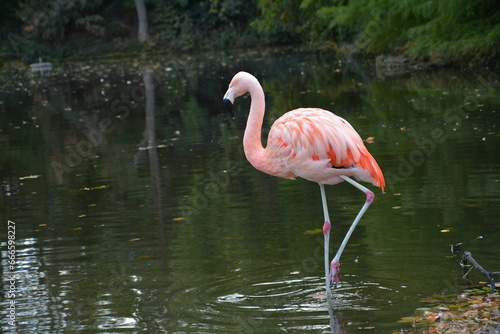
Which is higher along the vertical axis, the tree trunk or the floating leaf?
the tree trunk

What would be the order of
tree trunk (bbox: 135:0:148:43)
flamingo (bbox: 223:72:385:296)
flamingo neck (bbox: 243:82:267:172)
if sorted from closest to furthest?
flamingo (bbox: 223:72:385:296), flamingo neck (bbox: 243:82:267:172), tree trunk (bbox: 135:0:148:43)

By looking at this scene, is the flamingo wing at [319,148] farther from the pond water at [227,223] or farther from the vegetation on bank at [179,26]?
the vegetation on bank at [179,26]

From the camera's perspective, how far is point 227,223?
725cm

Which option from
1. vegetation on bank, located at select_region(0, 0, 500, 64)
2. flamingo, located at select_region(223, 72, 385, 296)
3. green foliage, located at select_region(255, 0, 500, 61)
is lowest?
flamingo, located at select_region(223, 72, 385, 296)

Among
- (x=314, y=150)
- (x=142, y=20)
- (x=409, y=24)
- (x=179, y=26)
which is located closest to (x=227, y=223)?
(x=314, y=150)

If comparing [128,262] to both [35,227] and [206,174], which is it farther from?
[206,174]

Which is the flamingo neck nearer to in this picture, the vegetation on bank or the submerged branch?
the submerged branch

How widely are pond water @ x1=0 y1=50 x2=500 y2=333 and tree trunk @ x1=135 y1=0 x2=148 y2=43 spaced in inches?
1161

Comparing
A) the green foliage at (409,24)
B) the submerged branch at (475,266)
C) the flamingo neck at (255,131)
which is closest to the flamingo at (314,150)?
the flamingo neck at (255,131)

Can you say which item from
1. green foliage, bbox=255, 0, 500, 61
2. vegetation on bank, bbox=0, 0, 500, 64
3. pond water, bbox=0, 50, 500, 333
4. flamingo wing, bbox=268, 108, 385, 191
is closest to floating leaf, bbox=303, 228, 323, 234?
pond water, bbox=0, 50, 500, 333

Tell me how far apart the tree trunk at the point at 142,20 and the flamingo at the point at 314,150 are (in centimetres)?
3965

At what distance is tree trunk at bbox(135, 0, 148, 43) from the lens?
4447 centimetres

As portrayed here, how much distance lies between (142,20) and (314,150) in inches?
1610

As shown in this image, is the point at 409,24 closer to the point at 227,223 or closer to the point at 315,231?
the point at 227,223
